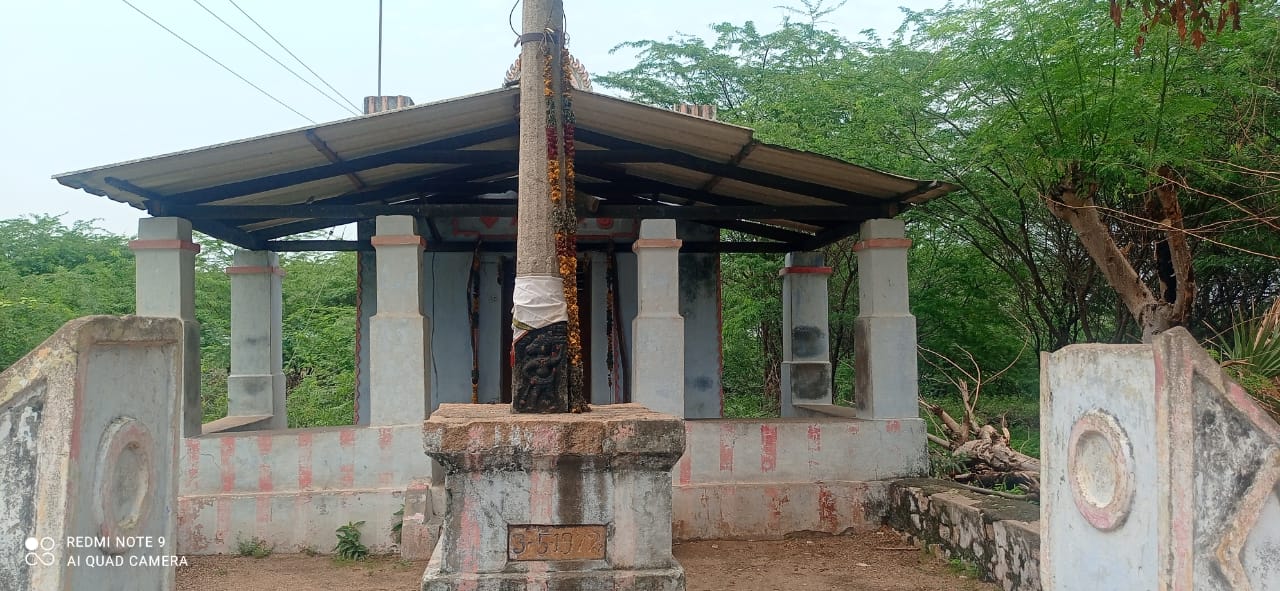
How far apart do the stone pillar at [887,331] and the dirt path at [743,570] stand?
126 centimetres

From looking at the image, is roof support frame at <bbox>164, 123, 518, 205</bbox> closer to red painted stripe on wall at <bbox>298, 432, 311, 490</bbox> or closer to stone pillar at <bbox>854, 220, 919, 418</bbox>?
red painted stripe on wall at <bbox>298, 432, 311, 490</bbox>

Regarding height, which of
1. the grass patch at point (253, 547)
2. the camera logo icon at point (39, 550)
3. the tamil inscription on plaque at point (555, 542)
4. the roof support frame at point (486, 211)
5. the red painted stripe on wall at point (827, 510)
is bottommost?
the grass patch at point (253, 547)

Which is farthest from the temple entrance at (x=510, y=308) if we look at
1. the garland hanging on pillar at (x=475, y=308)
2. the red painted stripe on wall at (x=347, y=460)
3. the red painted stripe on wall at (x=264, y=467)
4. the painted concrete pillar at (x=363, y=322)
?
the red painted stripe on wall at (x=264, y=467)

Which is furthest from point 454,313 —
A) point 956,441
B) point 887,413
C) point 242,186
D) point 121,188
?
point 956,441

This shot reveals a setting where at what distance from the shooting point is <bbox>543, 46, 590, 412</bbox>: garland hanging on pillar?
4.97 metres

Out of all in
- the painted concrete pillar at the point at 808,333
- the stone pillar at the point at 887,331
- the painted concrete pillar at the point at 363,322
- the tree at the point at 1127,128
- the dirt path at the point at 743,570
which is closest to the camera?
the dirt path at the point at 743,570

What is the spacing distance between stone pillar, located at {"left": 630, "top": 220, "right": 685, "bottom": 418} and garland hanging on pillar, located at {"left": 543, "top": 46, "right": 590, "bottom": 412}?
3311mm

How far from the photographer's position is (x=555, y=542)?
464 centimetres

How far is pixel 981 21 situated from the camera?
30.2 feet

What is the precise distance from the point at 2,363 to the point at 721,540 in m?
12.5

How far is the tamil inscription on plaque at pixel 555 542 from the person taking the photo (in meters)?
4.62

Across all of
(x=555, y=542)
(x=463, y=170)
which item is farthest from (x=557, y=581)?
(x=463, y=170)

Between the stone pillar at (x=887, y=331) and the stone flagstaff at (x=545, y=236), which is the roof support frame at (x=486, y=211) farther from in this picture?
the stone flagstaff at (x=545, y=236)

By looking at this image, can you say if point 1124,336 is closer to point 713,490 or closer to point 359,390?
point 713,490
